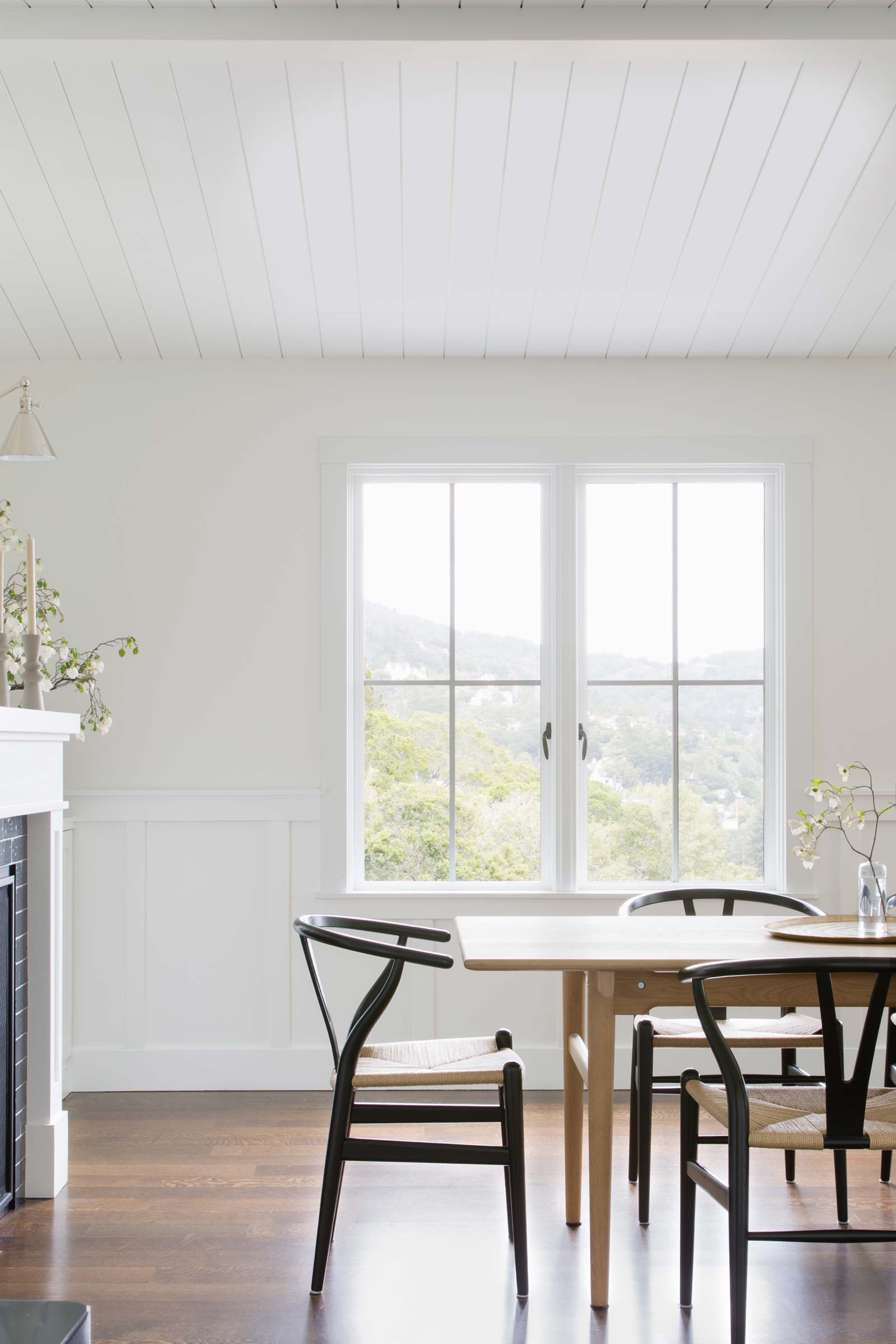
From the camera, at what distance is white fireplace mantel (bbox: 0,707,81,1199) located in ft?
9.66

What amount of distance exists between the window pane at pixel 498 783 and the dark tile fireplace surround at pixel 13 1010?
1.64 m

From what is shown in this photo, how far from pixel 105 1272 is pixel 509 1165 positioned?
993 millimetres

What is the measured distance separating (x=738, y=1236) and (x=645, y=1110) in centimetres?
67

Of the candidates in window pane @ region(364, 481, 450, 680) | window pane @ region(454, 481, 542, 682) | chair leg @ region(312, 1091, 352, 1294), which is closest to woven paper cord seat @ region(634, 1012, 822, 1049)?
chair leg @ region(312, 1091, 352, 1294)

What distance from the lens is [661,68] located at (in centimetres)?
290

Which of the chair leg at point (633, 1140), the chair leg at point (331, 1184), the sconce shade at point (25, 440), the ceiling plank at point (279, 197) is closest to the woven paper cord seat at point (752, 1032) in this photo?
the chair leg at point (633, 1140)

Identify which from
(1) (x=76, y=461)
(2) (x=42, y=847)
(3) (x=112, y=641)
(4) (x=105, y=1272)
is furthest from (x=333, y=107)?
(4) (x=105, y=1272)

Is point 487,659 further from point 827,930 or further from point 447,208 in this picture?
point 827,930

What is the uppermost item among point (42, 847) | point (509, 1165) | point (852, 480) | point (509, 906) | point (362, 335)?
point (362, 335)

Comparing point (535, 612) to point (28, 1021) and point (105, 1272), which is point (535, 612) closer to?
point (28, 1021)

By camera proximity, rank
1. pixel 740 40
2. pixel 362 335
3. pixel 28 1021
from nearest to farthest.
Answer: pixel 740 40 < pixel 28 1021 < pixel 362 335

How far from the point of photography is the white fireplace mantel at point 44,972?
294 cm

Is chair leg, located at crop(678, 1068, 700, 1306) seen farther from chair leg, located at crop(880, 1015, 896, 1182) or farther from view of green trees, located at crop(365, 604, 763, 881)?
view of green trees, located at crop(365, 604, 763, 881)

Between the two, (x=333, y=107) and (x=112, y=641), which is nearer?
(x=333, y=107)
